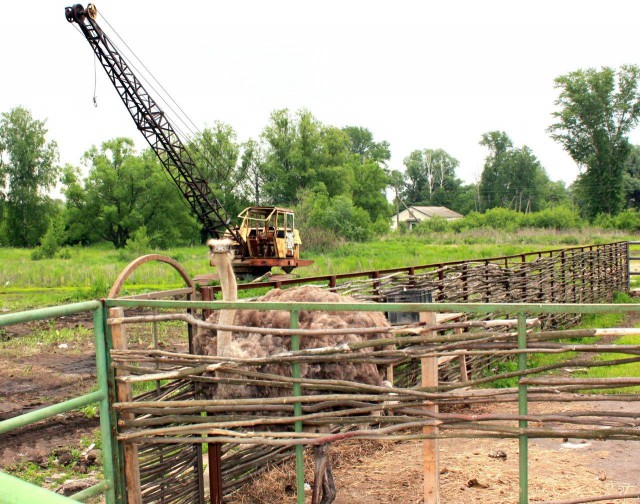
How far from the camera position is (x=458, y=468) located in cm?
454

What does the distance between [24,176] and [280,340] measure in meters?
47.0

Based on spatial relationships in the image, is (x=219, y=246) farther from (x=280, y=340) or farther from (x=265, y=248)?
(x=265, y=248)

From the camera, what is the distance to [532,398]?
269 cm

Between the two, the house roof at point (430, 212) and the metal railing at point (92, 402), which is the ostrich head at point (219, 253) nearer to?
the metal railing at point (92, 402)

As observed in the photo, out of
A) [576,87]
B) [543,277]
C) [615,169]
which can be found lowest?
[543,277]

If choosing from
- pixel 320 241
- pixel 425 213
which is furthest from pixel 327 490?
pixel 425 213

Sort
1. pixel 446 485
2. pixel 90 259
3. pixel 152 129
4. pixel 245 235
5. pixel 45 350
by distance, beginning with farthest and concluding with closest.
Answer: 1. pixel 90 259
2. pixel 152 129
3. pixel 245 235
4. pixel 45 350
5. pixel 446 485

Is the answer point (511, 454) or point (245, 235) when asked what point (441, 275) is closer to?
point (511, 454)

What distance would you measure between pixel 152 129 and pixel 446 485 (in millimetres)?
20964

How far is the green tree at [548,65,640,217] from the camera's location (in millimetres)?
48562

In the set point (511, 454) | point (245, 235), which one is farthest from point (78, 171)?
point (511, 454)

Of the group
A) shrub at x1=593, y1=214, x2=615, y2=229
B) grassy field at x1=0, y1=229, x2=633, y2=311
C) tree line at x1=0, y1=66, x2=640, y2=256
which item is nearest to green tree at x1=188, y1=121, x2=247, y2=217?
tree line at x1=0, y1=66, x2=640, y2=256

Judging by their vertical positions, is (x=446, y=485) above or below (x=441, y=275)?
below

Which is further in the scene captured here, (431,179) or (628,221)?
(431,179)
